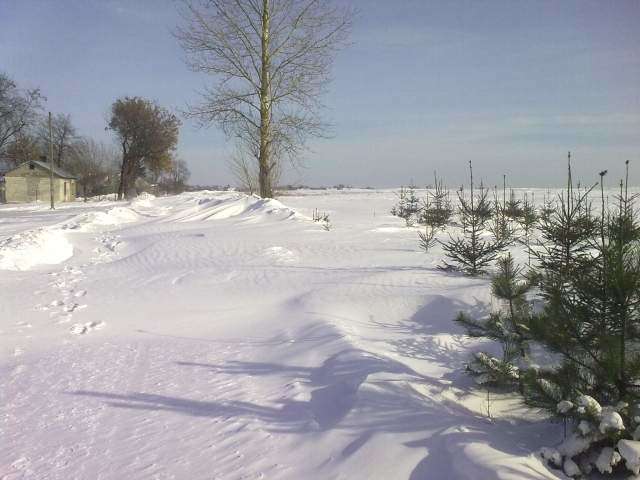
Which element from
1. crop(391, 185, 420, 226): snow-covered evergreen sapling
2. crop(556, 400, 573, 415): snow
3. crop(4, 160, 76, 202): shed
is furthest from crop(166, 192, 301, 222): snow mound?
crop(4, 160, 76, 202): shed

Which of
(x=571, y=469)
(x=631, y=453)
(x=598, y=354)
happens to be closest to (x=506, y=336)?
(x=598, y=354)

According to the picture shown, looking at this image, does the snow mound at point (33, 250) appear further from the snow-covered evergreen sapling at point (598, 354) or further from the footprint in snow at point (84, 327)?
the snow-covered evergreen sapling at point (598, 354)

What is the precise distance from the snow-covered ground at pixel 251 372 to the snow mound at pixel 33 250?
62mm

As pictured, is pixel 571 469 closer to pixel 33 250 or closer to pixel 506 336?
pixel 506 336

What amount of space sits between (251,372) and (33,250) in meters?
7.67

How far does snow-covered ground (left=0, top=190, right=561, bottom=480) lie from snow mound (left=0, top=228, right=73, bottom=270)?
0.06 m

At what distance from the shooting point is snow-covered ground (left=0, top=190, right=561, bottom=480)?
3184 mm

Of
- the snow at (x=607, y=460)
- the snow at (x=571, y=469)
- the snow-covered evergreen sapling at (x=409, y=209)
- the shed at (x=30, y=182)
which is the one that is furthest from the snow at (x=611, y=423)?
the shed at (x=30, y=182)

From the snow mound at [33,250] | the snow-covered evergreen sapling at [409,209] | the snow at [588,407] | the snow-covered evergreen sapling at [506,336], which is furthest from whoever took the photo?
the snow-covered evergreen sapling at [409,209]

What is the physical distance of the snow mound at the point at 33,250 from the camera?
9.62 metres

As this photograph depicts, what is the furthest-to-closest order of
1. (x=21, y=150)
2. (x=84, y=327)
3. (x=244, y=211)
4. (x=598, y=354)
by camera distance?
(x=21, y=150)
(x=244, y=211)
(x=84, y=327)
(x=598, y=354)

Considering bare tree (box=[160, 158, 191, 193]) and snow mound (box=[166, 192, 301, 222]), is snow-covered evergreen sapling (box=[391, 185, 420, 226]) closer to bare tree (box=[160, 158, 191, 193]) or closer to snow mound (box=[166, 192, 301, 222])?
snow mound (box=[166, 192, 301, 222])

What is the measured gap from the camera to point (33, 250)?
10.3 metres

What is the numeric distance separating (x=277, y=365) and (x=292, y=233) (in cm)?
725
